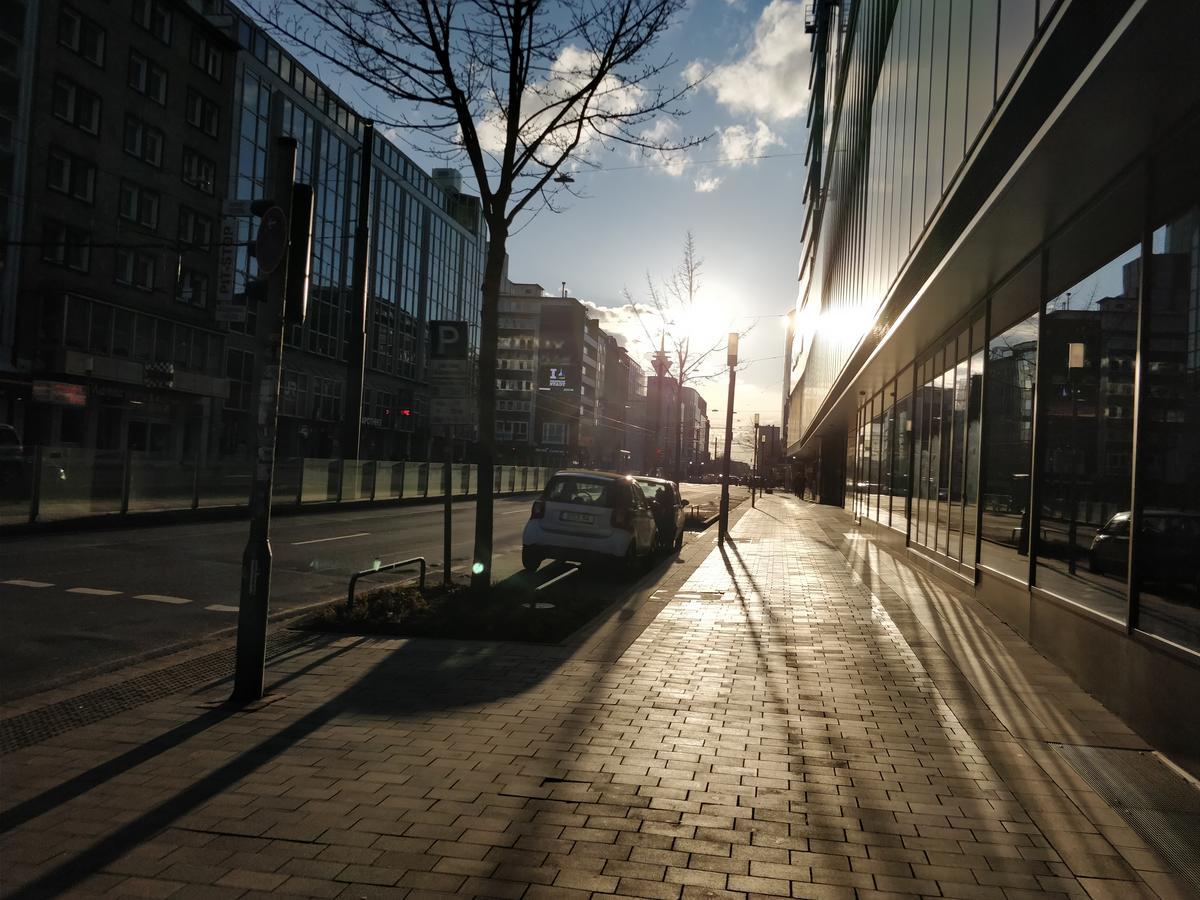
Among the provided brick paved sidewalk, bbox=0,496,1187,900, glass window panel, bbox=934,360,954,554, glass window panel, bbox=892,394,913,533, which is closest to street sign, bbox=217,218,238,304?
glass window panel, bbox=892,394,913,533

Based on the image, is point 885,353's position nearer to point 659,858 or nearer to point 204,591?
point 204,591

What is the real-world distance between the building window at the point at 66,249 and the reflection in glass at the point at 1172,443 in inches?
1368

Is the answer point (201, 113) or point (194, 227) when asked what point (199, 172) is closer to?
point (194, 227)

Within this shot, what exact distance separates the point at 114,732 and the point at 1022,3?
7.84 meters

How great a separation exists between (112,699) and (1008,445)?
9028mm

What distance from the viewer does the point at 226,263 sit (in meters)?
40.2

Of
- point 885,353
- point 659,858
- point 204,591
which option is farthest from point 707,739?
point 885,353

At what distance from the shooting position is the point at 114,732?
197 inches

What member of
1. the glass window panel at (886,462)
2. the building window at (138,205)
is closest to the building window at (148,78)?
the building window at (138,205)

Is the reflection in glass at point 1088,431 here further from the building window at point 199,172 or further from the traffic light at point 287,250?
the building window at point 199,172

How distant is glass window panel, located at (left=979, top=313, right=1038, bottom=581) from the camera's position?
962cm

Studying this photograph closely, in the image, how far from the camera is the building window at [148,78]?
1441 inches

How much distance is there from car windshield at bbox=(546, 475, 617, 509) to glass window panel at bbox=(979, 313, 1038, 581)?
4992 mm

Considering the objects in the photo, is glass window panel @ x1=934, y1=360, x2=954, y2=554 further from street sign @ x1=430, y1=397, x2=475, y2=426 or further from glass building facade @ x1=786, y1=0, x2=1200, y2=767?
street sign @ x1=430, y1=397, x2=475, y2=426
